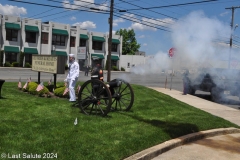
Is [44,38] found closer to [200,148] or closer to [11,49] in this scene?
[11,49]

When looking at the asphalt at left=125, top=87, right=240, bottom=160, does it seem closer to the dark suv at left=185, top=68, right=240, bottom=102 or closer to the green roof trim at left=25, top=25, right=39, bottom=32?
the dark suv at left=185, top=68, right=240, bottom=102

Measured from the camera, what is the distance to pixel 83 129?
20.1 feet

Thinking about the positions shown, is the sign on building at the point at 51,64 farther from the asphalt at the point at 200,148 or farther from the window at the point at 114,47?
the window at the point at 114,47

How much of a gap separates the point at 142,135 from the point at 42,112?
268 cm

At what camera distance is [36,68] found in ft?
40.1

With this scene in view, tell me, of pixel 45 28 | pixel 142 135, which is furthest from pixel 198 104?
pixel 45 28

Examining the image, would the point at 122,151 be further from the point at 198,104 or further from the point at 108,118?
the point at 198,104

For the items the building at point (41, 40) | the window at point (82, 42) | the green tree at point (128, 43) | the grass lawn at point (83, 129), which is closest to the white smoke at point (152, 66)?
the grass lawn at point (83, 129)

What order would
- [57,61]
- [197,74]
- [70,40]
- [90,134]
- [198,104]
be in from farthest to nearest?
[70,40]
[197,74]
[198,104]
[57,61]
[90,134]

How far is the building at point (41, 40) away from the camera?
136 feet

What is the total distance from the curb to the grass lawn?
0.15m

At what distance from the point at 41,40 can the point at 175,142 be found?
4192 centimetres

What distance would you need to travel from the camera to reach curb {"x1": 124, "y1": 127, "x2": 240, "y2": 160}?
17.0 feet

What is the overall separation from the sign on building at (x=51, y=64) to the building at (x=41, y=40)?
1028 inches
